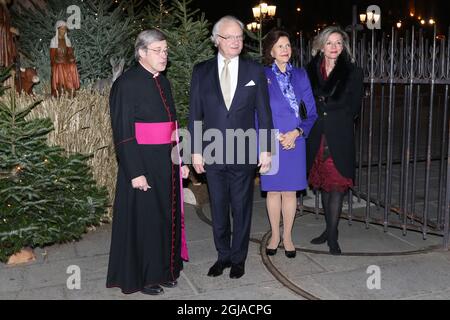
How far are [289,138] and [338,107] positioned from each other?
0.59 metres

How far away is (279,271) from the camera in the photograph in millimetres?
4449

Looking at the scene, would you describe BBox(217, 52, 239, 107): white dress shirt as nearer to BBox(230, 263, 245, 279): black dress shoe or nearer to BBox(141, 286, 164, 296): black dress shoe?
BBox(230, 263, 245, 279): black dress shoe

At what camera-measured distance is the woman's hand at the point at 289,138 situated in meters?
4.34

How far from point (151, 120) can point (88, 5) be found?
17.6 feet

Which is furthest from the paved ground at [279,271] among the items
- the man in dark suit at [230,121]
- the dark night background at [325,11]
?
the dark night background at [325,11]

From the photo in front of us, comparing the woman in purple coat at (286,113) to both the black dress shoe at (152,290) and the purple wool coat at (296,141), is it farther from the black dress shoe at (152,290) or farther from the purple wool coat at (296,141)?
the black dress shoe at (152,290)

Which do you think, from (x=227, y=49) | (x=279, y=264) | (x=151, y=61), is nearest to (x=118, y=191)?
(x=151, y=61)

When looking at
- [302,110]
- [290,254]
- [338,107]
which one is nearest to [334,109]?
[338,107]

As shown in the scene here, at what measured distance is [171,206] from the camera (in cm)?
402

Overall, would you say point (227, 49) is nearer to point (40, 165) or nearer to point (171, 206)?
point (171, 206)

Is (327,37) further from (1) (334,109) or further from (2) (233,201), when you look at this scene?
(2) (233,201)

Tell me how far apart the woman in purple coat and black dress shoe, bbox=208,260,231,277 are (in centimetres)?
74

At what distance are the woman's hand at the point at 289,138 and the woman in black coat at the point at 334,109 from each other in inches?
15.4

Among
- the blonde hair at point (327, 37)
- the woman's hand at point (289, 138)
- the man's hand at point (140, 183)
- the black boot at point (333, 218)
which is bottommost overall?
the black boot at point (333, 218)
